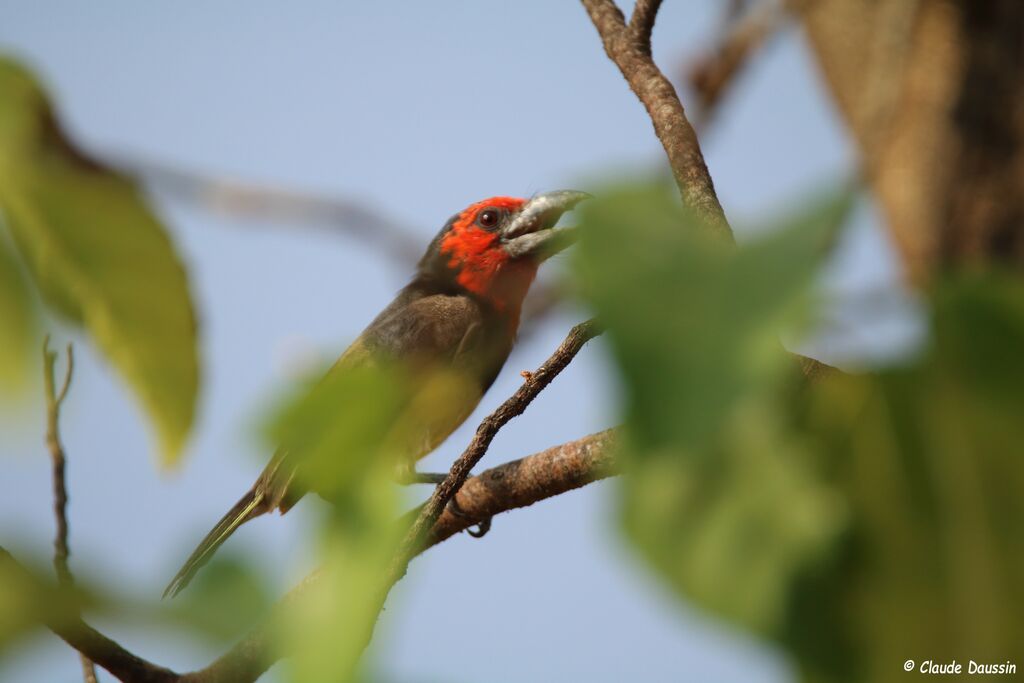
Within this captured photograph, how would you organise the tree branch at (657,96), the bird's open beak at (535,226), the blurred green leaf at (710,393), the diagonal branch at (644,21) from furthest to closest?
the bird's open beak at (535,226) → the diagonal branch at (644,21) → the tree branch at (657,96) → the blurred green leaf at (710,393)

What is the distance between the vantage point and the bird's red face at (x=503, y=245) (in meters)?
5.44

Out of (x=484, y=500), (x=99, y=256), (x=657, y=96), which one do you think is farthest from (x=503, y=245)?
(x=99, y=256)

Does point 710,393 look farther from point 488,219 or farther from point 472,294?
point 488,219

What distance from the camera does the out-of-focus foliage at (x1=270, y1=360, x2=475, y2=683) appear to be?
0.62 meters

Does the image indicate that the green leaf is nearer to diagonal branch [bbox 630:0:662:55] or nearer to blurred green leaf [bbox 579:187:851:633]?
blurred green leaf [bbox 579:187:851:633]

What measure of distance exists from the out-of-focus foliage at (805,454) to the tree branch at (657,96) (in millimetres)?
1407

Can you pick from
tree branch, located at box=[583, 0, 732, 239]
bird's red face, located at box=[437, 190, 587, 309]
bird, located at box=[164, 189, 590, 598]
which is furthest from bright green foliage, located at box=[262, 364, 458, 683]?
bird's red face, located at box=[437, 190, 587, 309]

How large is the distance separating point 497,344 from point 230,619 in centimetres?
454

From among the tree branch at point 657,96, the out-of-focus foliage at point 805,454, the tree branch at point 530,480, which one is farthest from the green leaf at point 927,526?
the tree branch at point 530,480

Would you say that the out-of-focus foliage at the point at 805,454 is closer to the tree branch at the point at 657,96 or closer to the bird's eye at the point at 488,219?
the tree branch at the point at 657,96

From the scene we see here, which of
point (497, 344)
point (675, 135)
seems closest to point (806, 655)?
point (675, 135)

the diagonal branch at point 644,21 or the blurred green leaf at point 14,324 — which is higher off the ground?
the diagonal branch at point 644,21

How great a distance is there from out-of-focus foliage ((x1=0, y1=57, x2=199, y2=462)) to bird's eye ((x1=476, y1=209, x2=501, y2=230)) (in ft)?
15.9

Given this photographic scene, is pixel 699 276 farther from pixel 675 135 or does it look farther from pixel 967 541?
pixel 675 135
